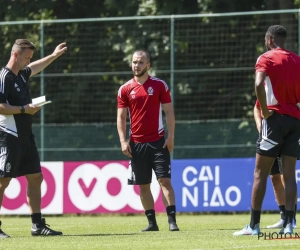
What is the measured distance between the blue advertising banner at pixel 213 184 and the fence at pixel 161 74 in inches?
23.8

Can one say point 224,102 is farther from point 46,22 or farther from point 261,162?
point 261,162

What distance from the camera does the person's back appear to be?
10148mm

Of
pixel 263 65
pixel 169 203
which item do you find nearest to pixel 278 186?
pixel 169 203

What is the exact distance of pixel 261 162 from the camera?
10312 millimetres

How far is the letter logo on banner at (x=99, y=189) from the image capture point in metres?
18.7

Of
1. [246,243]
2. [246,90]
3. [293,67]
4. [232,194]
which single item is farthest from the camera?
[246,90]

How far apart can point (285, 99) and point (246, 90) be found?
9507 millimetres

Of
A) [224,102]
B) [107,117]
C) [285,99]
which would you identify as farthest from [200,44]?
[285,99]

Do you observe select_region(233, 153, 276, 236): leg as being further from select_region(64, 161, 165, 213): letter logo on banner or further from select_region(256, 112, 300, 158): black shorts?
select_region(64, 161, 165, 213): letter logo on banner

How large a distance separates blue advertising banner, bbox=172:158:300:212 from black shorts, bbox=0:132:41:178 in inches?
296

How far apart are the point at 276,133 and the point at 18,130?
9.59 ft

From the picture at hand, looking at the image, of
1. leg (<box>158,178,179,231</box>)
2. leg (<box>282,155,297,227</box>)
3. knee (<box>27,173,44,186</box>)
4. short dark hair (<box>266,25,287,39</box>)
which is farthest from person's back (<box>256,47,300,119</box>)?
knee (<box>27,173,44,186</box>)

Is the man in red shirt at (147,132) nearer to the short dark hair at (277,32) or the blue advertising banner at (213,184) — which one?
the short dark hair at (277,32)

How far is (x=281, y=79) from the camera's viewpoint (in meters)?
10.2
